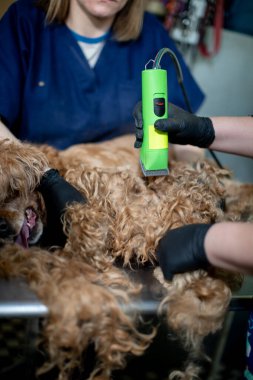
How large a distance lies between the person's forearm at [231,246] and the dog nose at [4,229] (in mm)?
511

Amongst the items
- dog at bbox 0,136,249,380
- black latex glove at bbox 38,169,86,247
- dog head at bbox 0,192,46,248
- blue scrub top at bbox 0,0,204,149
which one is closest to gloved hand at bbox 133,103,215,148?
dog at bbox 0,136,249,380

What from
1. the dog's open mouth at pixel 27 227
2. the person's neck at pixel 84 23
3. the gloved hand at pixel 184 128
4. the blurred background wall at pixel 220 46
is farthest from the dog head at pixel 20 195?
the blurred background wall at pixel 220 46

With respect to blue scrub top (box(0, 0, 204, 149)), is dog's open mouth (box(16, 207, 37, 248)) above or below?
below

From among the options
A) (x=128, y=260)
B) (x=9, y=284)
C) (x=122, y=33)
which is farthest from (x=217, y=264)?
(x=122, y=33)

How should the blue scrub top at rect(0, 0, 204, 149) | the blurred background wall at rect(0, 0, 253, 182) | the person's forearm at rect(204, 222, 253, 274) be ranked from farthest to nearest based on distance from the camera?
1. the blurred background wall at rect(0, 0, 253, 182)
2. the blue scrub top at rect(0, 0, 204, 149)
3. the person's forearm at rect(204, 222, 253, 274)

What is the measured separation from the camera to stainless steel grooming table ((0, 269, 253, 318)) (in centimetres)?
88

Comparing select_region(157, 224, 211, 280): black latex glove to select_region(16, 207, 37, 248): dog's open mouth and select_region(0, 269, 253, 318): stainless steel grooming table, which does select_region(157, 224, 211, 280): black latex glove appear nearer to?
select_region(0, 269, 253, 318): stainless steel grooming table

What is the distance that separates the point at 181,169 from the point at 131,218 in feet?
0.98

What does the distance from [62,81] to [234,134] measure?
0.70m

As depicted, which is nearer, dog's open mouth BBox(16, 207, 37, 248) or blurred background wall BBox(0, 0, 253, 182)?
dog's open mouth BBox(16, 207, 37, 248)

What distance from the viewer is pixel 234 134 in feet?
4.39

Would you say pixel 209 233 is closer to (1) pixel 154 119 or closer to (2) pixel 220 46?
(1) pixel 154 119

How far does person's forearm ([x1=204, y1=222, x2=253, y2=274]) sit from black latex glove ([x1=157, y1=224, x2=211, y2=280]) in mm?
22

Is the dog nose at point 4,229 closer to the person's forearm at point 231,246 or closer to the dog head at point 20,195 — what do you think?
the dog head at point 20,195
